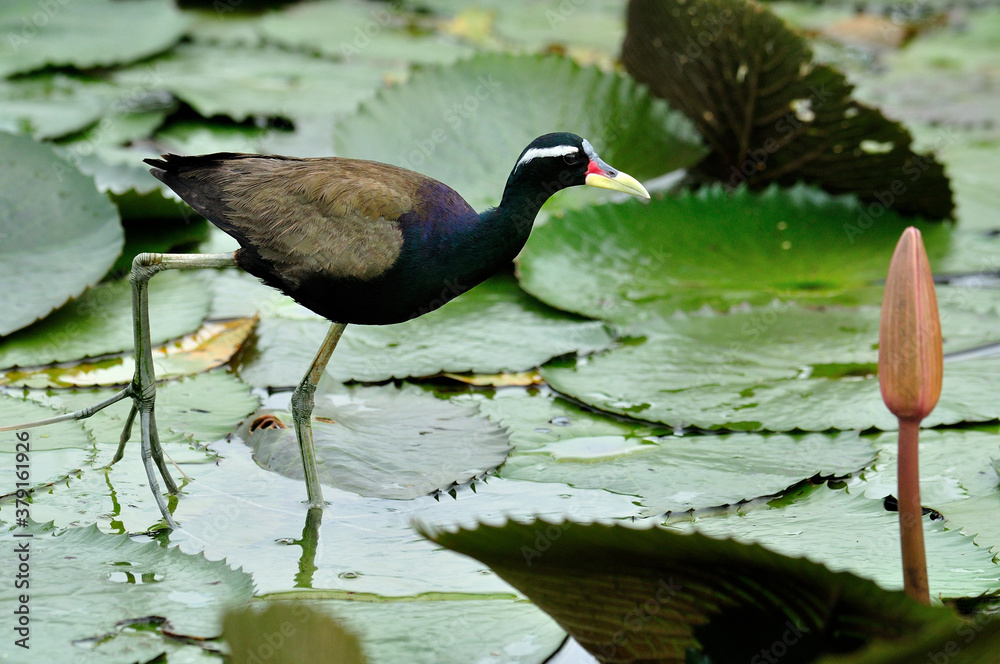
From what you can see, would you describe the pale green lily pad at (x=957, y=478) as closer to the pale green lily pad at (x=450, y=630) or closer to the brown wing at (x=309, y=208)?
the pale green lily pad at (x=450, y=630)

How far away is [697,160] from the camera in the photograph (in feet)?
11.8

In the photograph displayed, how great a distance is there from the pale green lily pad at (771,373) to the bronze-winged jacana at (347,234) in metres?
0.60

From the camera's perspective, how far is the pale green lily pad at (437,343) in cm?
266

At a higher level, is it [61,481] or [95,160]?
[95,160]

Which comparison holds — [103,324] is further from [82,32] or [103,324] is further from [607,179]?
[82,32]

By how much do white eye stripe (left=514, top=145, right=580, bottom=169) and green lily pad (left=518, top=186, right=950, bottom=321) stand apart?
0.82 metres

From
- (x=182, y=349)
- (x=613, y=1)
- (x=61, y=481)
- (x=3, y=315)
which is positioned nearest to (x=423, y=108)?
(x=182, y=349)

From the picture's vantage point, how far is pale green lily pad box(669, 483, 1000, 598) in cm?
178

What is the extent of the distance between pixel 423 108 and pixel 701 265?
3.79 ft

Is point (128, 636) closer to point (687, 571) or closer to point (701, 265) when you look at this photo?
point (687, 571)

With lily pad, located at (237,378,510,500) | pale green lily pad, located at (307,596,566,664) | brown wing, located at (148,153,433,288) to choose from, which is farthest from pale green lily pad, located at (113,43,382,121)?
pale green lily pad, located at (307,596,566,664)

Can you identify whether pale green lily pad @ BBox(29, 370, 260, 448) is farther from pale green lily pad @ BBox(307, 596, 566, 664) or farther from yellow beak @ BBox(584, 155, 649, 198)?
yellow beak @ BBox(584, 155, 649, 198)

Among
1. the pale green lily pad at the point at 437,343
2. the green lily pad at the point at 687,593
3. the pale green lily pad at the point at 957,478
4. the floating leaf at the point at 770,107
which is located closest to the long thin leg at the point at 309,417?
the pale green lily pad at the point at 437,343

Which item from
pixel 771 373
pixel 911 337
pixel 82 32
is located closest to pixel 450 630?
pixel 911 337
